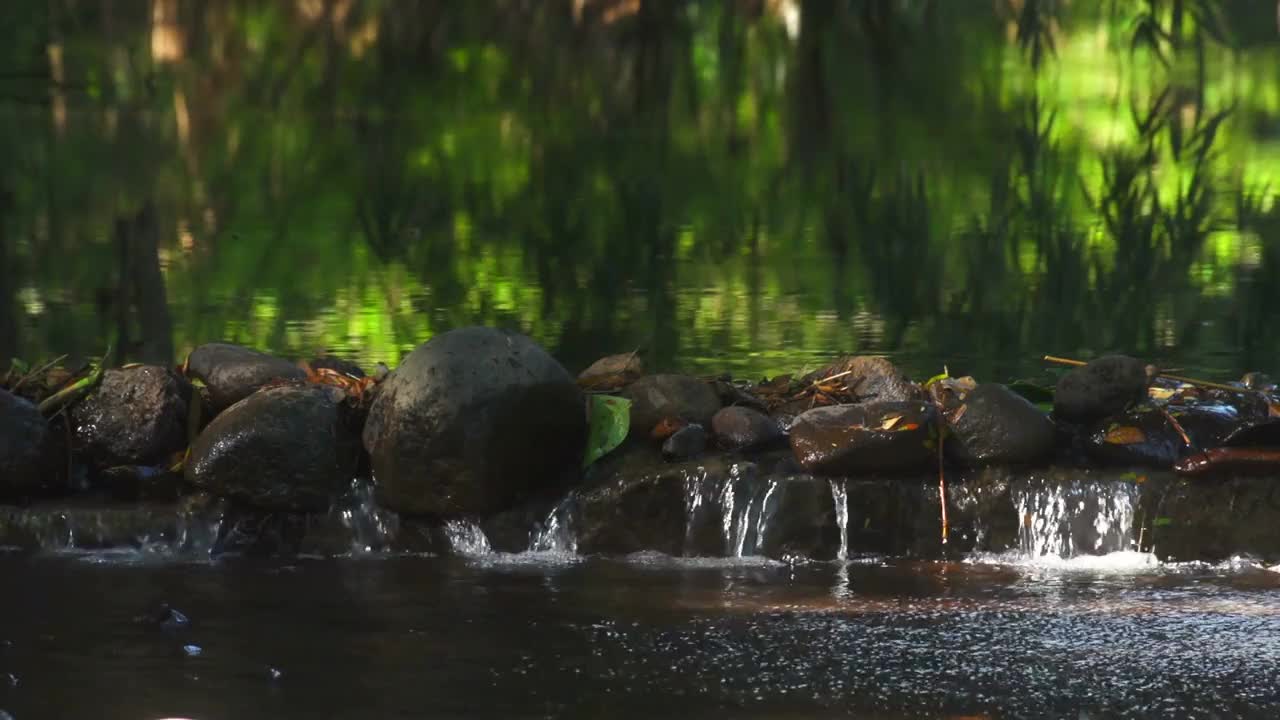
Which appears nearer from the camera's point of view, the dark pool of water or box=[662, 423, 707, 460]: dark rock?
the dark pool of water

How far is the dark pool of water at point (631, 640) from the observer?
3393 millimetres

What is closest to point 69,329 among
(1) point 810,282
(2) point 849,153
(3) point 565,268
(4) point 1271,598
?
(3) point 565,268

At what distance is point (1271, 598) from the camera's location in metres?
4.55

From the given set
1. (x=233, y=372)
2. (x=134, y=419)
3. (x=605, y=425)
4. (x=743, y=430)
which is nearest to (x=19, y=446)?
(x=134, y=419)

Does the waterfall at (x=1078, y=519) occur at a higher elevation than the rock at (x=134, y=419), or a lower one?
lower

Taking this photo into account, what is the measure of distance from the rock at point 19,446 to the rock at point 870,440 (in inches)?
103

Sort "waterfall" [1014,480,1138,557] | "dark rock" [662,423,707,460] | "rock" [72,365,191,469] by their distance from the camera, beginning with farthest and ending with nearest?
"rock" [72,365,191,469]
"dark rock" [662,423,707,460]
"waterfall" [1014,480,1138,557]

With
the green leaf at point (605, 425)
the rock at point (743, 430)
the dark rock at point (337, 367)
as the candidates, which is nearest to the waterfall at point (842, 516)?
the rock at point (743, 430)

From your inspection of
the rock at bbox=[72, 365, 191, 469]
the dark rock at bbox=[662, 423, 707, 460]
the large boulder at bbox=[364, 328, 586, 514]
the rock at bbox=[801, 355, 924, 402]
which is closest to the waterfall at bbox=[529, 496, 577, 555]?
the large boulder at bbox=[364, 328, 586, 514]

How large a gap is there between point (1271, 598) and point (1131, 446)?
1.07m

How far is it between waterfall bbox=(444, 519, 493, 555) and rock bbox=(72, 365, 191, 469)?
1115 mm

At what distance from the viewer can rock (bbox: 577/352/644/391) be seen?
623cm

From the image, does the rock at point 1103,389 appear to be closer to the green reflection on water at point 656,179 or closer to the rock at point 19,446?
the green reflection on water at point 656,179

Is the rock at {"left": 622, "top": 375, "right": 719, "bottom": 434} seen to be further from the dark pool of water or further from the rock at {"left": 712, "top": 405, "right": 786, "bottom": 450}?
the dark pool of water
